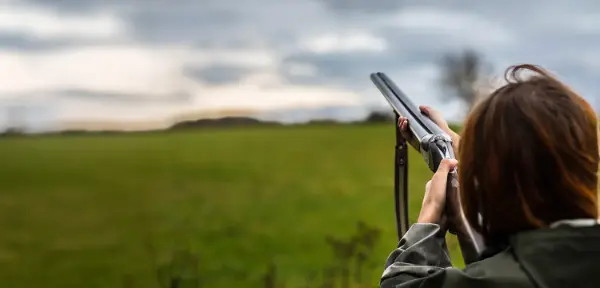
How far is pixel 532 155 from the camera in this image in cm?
74

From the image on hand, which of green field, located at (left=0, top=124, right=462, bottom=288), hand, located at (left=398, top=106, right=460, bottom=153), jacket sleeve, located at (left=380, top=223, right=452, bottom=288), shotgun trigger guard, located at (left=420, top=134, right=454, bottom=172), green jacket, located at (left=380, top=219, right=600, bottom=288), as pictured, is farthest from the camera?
green field, located at (left=0, top=124, right=462, bottom=288)

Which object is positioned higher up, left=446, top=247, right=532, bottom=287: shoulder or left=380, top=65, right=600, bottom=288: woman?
left=380, top=65, right=600, bottom=288: woman

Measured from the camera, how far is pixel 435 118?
1.34 metres

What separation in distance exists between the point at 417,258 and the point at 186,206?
2.34 metres

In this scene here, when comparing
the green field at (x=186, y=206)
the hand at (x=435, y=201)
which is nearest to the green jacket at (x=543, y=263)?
the hand at (x=435, y=201)

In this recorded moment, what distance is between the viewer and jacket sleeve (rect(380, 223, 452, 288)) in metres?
0.85

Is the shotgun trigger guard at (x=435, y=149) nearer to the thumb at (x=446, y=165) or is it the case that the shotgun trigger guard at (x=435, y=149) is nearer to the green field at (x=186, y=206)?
the thumb at (x=446, y=165)

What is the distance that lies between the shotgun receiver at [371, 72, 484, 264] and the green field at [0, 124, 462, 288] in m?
0.52

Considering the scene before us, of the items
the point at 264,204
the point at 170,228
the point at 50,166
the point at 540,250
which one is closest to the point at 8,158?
the point at 50,166

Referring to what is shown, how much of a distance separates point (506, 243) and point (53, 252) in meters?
2.14

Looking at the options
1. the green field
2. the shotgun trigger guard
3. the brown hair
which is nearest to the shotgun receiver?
the shotgun trigger guard

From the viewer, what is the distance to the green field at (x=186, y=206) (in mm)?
2604

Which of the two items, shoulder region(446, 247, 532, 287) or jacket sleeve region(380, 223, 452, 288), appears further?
jacket sleeve region(380, 223, 452, 288)

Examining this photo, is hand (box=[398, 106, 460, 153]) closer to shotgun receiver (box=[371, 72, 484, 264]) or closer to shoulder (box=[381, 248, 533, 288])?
shotgun receiver (box=[371, 72, 484, 264])
